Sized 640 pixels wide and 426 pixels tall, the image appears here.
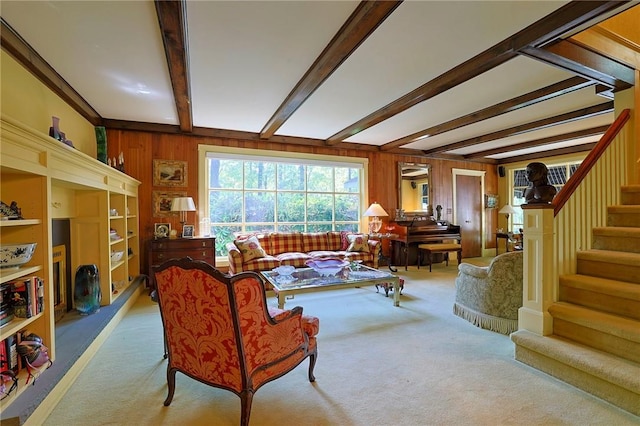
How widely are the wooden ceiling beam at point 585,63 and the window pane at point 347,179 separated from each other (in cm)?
381

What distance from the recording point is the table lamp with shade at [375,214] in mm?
5652

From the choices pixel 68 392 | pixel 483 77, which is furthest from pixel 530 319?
pixel 68 392

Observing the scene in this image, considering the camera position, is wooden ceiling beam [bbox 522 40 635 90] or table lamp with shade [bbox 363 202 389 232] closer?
wooden ceiling beam [bbox 522 40 635 90]

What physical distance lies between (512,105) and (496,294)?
94.6 inches

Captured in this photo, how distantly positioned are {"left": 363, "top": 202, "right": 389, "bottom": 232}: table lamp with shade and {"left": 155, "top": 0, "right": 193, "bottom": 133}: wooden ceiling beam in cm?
365

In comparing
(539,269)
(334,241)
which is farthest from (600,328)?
(334,241)

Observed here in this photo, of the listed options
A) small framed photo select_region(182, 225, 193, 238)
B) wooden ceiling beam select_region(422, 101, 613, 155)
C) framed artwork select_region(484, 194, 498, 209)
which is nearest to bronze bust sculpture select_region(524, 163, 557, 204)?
wooden ceiling beam select_region(422, 101, 613, 155)

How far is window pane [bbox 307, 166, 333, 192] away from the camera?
5.72 m

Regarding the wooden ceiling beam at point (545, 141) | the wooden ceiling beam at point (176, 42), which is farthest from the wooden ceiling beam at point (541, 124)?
the wooden ceiling beam at point (176, 42)

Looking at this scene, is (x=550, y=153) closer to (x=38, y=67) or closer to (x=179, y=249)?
(x=179, y=249)

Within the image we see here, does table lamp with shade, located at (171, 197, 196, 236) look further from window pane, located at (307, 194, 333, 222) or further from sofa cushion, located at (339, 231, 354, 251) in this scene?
sofa cushion, located at (339, 231, 354, 251)

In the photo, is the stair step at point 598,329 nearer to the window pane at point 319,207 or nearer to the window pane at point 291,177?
the window pane at point 319,207

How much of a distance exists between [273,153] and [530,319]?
4366 millimetres

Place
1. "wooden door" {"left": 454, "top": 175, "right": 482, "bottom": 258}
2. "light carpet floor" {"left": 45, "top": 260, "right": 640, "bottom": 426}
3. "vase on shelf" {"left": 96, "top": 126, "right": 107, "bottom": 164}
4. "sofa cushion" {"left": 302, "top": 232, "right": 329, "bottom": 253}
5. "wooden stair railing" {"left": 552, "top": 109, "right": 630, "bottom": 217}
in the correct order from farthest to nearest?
"wooden door" {"left": 454, "top": 175, "right": 482, "bottom": 258}, "sofa cushion" {"left": 302, "top": 232, "right": 329, "bottom": 253}, "vase on shelf" {"left": 96, "top": 126, "right": 107, "bottom": 164}, "wooden stair railing" {"left": 552, "top": 109, "right": 630, "bottom": 217}, "light carpet floor" {"left": 45, "top": 260, "right": 640, "bottom": 426}
